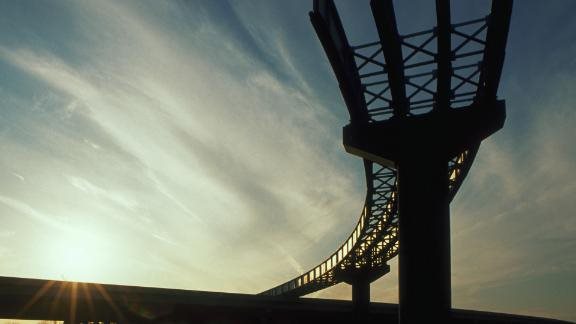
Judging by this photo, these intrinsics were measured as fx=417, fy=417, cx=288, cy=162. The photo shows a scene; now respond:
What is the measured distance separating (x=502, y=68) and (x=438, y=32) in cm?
240

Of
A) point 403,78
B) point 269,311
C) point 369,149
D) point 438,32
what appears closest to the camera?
point 438,32

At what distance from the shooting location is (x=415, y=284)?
12516mm

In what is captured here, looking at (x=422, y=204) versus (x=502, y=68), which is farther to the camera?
(x=422, y=204)

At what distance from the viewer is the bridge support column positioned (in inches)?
488

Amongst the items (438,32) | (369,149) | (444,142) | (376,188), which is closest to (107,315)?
(376,188)

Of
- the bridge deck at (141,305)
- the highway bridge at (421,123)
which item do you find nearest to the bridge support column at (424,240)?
the highway bridge at (421,123)

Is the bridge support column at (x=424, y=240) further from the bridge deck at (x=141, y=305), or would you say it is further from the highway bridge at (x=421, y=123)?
the bridge deck at (x=141, y=305)

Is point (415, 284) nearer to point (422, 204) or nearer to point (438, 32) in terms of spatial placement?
point (422, 204)

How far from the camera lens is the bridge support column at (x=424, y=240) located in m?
12.4

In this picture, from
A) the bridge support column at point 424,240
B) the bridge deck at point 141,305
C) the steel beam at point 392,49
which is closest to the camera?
the steel beam at point 392,49

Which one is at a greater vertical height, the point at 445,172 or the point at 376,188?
the point at 376,188

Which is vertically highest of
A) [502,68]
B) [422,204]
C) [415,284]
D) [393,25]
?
[393,25]

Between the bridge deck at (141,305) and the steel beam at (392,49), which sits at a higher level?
the steel beam at (392,49)

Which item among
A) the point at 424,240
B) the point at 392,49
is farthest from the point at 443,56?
the point at 424,240
